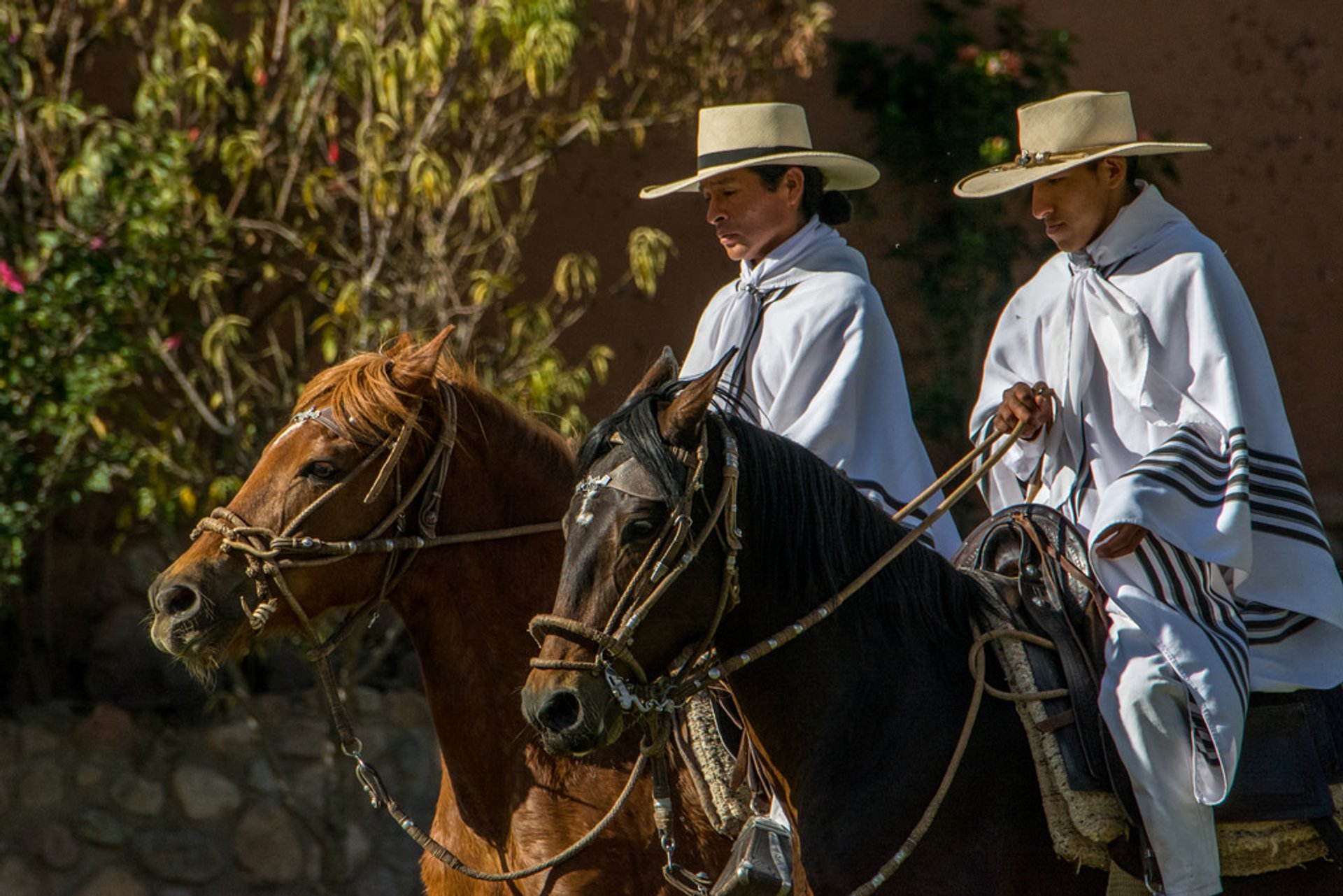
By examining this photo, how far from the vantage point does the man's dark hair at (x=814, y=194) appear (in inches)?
148

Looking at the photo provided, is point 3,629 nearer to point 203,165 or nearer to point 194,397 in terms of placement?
point 194,397

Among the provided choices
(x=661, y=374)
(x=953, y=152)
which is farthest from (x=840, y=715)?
(x=953, y=152)

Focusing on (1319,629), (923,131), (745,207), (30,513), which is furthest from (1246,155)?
(30,513)

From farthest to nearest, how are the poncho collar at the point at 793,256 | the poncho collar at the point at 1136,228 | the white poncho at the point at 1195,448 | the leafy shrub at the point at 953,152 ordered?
the leafy shrub at the point at 953,152 → the poncho collar at the point at 793,256 → the poncho collar at the point at 1136,228 → the white poncho at the point at 1195,448

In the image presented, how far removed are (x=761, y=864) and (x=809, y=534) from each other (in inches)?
26.0

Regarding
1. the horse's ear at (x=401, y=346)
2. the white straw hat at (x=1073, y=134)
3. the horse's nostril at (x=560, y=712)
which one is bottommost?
the horse's nostril at (x=560, y=712)

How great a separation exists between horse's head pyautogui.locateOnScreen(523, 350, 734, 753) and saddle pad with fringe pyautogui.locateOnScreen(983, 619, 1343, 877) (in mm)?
616

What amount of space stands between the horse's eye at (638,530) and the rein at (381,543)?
75 cm

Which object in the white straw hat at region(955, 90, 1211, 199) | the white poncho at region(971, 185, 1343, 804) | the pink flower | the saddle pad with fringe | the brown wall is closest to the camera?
the saddle pad with fringe

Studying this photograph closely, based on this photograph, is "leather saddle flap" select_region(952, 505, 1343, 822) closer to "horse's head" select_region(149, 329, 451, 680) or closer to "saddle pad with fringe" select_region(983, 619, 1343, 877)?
"saddle pad with fringe" select_region(983, 619, 1343, 877)

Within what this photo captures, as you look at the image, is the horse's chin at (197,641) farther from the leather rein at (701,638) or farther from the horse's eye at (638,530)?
the horse's eye at (638,530)

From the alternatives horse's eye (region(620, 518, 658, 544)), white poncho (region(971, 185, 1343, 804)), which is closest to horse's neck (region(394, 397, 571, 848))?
horse's eye (region(620, 518, 658, 544))

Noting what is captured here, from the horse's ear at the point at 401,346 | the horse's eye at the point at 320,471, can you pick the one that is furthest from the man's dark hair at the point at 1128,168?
the horse's eye at the point at 320,471

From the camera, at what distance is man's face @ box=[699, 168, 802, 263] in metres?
3.76
